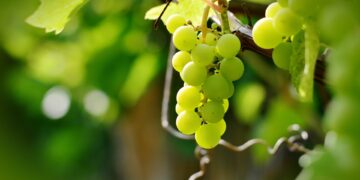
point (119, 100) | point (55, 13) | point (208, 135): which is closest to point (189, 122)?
point (208, 135)

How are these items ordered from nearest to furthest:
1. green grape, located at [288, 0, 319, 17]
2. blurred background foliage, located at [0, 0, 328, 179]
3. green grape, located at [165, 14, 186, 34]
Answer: green grape, located at [288, 0, 319, 17]
green grape, located at [165, 14, 186, 34]
blurred background foliage, located at [0, 0, 328, 179]

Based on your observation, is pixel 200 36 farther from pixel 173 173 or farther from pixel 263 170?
pixel 173 173

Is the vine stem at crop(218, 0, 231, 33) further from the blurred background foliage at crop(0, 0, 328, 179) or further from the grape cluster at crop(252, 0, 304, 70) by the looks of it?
the blurred background foliage at crop(0, 0, 328, 179)

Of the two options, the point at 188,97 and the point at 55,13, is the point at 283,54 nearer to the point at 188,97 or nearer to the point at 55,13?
the point at 188,97

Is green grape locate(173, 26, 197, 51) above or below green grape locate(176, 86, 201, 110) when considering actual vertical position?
above

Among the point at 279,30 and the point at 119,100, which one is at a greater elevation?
the point at 279,30

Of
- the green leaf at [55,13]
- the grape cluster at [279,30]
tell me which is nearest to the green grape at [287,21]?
the grape cluster at [279,30]

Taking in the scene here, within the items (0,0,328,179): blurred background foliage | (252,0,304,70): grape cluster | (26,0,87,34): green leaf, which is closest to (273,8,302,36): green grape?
(252,0,304,70): grape cluster
